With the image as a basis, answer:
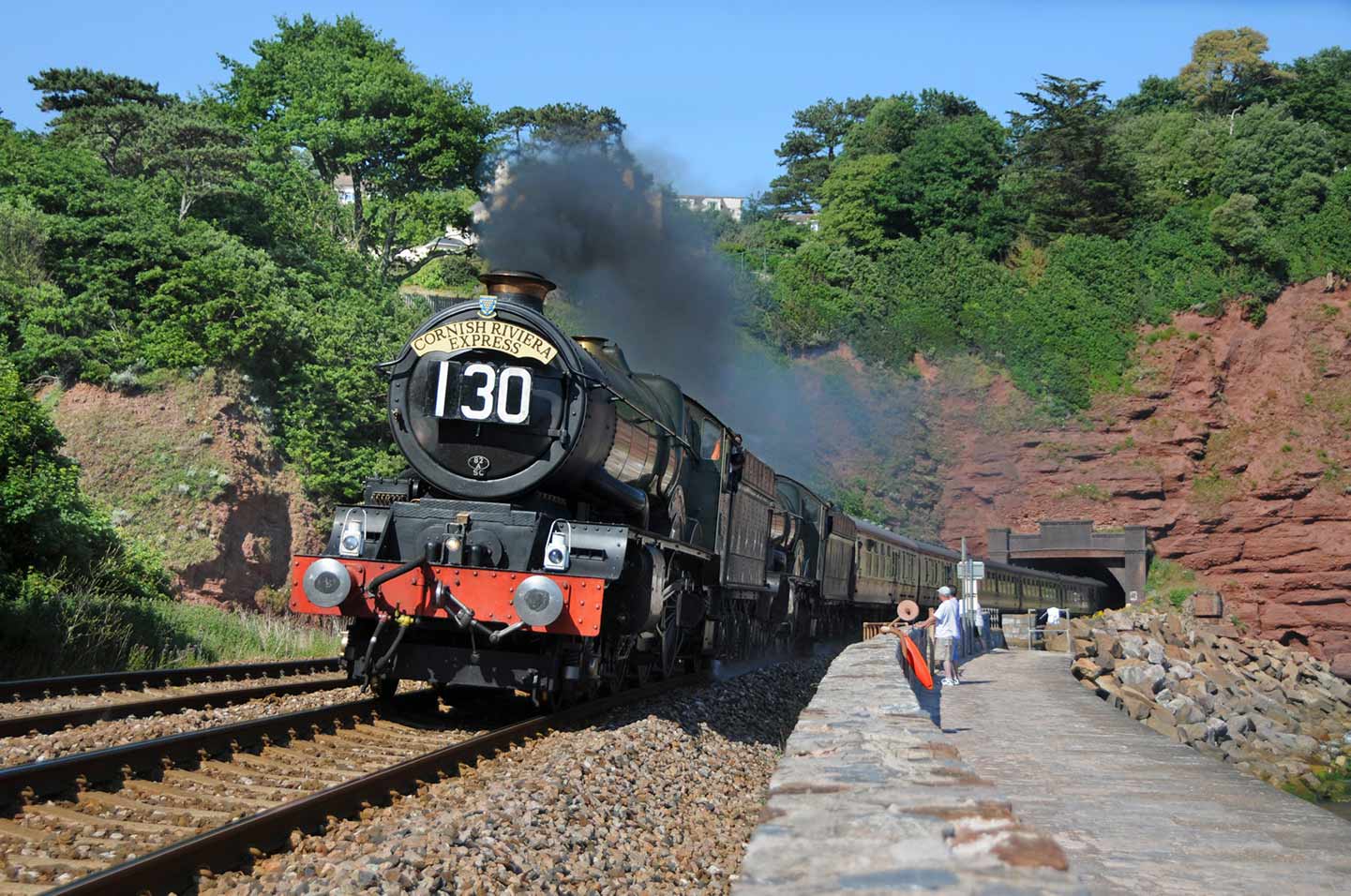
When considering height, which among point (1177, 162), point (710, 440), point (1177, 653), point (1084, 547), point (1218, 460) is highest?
point (1177, 162)

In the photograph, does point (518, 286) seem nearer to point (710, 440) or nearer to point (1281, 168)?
point (710, 440)

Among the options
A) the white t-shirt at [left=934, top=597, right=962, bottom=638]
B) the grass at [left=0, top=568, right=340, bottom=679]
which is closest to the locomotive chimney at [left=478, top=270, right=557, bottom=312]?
the grass at [left=0, top=568, right=340, bottom=679]

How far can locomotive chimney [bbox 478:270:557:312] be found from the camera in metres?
9.67

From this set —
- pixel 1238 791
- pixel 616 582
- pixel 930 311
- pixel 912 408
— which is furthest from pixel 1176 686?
pixel 930 311

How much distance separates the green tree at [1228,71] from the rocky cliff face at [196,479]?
59833mm

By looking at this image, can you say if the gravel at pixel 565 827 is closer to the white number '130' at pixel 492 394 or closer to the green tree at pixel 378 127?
the white number '130' at pixel 492 394

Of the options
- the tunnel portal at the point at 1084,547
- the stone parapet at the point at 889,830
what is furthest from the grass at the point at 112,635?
the tunnel portal at the point at 1084,547

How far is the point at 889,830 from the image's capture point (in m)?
3.55

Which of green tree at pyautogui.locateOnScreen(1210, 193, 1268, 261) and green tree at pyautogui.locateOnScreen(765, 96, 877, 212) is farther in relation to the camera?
green tree at pyautogui.locateOnScreen(765, 96, 877, 212)

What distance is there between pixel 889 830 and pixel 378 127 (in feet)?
116

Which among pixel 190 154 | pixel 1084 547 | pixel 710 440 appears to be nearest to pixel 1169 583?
pixel 1084 547

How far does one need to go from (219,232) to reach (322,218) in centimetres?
918

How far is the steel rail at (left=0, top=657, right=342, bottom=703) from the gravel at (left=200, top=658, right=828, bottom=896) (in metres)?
2.61

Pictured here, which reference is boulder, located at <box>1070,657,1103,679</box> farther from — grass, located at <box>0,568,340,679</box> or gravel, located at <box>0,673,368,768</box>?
gravel, located at <box>0,673,368,768</box>
